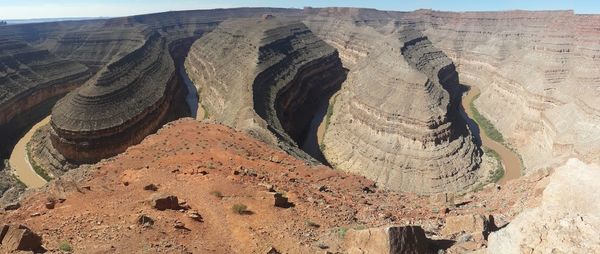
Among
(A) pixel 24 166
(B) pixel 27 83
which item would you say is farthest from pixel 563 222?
(B) pixel 27 83

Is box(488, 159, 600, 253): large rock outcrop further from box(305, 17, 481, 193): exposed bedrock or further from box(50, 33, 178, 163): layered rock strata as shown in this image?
box(50, 33, 178, 163): layered rock strata

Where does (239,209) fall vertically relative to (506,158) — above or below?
above

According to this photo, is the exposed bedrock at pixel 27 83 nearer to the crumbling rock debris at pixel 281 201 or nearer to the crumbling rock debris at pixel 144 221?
the crumbling rock debris at pixel 144 221

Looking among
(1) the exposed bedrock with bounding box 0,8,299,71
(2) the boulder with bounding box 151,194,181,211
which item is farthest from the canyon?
(1) the exposed bedrock with bounding box 0,8,299,71

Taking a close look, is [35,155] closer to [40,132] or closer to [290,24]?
[40,132]

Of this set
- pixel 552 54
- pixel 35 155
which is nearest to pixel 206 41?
pixel 35 155

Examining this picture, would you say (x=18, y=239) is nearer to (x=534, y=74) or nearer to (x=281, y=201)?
(x=281, y=201)
